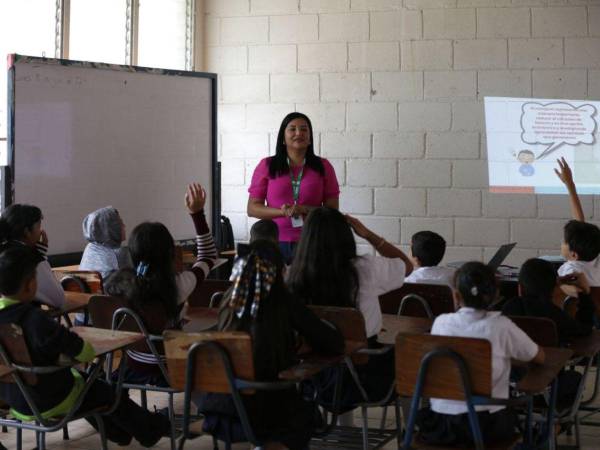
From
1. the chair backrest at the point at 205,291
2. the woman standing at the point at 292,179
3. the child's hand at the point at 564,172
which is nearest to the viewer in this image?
the chair backrest at the point at 205,291

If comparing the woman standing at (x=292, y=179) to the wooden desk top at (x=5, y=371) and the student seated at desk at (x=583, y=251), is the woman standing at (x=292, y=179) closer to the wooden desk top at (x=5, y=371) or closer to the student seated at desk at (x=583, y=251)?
the student seated at desk at (x=583, y=251)

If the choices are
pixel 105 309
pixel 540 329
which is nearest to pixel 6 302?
pixel 105 309

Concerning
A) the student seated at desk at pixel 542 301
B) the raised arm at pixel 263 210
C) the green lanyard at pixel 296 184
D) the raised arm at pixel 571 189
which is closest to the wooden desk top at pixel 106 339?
the student seated at desk at pixel 542 301

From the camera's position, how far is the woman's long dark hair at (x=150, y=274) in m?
3.47

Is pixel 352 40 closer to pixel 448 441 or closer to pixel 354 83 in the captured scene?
pixel 354 83

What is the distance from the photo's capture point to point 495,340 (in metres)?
2.74

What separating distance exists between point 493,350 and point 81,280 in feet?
7.27

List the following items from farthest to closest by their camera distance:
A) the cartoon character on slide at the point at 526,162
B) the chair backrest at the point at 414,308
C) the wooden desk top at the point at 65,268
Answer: the cartoon character on slide at the point at 526,162, the wooden desk top at the point at 65,268, the chair backrest at the point at 414,308

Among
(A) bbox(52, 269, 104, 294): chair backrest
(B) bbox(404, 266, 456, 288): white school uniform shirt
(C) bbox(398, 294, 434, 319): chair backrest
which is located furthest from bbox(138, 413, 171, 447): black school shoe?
(B) bbox(404, 266, 456, 288): white school uniform shirt

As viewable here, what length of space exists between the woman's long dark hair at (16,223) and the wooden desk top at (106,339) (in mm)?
831

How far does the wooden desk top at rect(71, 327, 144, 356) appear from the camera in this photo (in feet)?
9.66

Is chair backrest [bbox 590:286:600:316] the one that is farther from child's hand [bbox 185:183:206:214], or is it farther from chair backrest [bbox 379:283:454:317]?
child's hand [bbox 185:183:206:214]

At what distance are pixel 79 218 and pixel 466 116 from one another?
2825 millimetres

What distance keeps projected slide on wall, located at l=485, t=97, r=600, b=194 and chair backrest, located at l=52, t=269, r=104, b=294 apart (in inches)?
122
